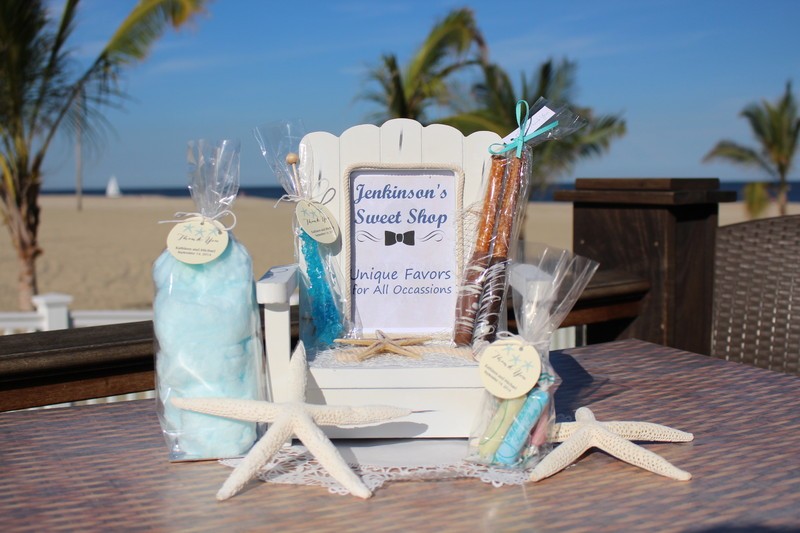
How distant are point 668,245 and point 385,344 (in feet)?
4.29

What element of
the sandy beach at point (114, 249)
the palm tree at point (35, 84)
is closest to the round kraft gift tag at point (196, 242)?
the sandy beach at point (114, 249)

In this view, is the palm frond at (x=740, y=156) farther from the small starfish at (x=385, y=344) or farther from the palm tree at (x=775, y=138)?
the small starfish at (x=385, y=344)

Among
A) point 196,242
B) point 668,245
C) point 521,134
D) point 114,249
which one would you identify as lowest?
point 114,249

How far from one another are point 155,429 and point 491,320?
2.19ft

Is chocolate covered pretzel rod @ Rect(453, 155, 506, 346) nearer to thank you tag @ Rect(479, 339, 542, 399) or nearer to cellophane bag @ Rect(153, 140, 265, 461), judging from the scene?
thank you tag @ Rect(479, 339, 542, 399)

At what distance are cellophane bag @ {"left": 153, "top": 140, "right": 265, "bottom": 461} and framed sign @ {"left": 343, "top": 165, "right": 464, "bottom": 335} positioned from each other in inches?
15.8

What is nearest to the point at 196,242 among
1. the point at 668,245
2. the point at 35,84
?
the point at 668,245

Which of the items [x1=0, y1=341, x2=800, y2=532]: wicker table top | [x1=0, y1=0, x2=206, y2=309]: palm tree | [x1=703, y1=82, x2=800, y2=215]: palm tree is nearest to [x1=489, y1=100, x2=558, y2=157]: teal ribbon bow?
[x1=0, y1=341, x2=800, y2=532]: wicker table top

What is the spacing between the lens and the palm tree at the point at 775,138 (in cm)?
1709

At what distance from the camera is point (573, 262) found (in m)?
1.29

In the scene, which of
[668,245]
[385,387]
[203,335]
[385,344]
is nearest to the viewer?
[203,335]

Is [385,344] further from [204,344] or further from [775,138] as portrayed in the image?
[775,138]

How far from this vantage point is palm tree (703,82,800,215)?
1709 centimetres

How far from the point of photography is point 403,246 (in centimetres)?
162
